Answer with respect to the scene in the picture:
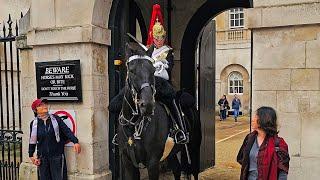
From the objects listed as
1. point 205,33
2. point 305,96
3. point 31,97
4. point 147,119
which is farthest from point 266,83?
point 205,33

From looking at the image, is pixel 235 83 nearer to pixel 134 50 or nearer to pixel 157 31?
pixel 157 31

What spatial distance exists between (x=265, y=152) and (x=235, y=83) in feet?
81.2

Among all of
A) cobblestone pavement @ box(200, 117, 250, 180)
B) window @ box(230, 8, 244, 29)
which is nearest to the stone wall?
cobblestone pavement @ box(200, 117, 250, 180)

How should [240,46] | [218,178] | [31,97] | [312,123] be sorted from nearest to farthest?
[312,123], [31,97], [218,178], [240,46]

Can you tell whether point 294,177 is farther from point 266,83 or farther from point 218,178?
point 218,178

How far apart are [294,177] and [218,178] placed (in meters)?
3.67

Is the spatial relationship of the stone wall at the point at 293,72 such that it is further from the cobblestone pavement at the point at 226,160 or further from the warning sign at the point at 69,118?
the cobblestone pavement at the point at 226,160

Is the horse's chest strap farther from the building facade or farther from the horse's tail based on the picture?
the building facade

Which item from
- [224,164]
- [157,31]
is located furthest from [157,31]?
[224,164]

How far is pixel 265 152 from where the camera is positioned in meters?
3.54

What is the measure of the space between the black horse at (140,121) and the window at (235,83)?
22.7 meters

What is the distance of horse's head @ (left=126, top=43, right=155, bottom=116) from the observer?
4.14m

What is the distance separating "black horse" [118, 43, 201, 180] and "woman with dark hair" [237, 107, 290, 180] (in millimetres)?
1138

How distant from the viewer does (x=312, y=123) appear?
464cm
